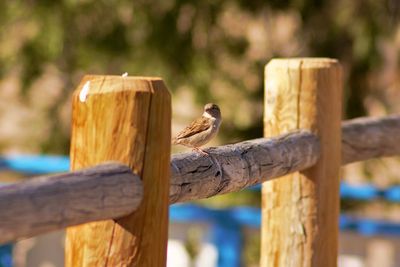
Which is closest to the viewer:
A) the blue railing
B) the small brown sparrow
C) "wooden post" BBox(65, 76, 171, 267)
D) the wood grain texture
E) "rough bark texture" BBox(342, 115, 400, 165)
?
the wood grain texture

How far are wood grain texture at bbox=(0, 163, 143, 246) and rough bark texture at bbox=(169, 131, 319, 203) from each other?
33 centimetres

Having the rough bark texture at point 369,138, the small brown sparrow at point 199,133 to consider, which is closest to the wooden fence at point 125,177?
the small brown sparrow at point 199,133

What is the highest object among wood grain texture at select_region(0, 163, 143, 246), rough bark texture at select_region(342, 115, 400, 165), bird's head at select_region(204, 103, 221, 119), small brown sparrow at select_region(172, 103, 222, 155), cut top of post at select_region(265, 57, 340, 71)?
cut top of post at select_region(265, 57, 340, 71)

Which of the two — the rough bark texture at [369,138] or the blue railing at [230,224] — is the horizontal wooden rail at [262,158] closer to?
the rough bark texture at [369,138]

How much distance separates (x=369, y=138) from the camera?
4133mm

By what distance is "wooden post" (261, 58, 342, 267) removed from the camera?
3.46 metres

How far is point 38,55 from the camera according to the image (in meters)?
7.71

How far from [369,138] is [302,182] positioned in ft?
2.37

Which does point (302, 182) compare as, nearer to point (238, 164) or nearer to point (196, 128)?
point (196, 128)

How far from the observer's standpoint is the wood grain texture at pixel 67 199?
1792 millimetres

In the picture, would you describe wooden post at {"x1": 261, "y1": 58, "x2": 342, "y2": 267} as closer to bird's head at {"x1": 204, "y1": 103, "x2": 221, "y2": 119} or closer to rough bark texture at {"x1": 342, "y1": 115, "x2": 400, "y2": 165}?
bird's head at {"x1": 204, "y1": 103, "x2": 221, "y2": 119}

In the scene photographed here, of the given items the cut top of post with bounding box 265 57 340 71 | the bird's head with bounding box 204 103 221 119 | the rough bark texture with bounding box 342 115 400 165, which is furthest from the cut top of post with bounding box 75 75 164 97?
the rough bark texture with bounding box 342 115 400 165

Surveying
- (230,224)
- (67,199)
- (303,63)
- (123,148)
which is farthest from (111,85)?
(230,224)

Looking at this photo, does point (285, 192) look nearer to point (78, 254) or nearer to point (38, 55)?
point (78, 254)
